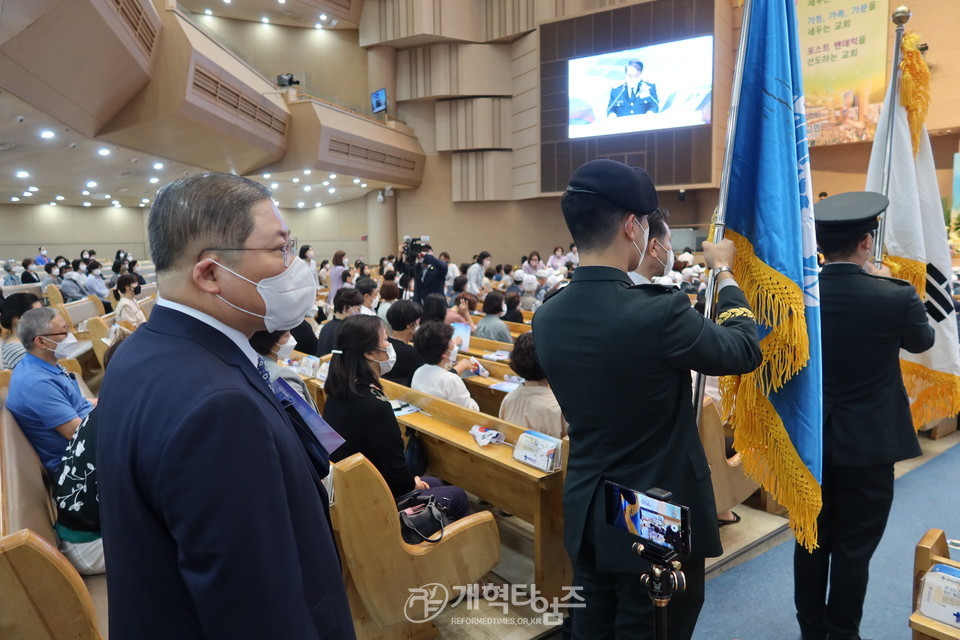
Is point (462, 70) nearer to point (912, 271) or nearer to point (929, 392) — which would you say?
point (912, 271)

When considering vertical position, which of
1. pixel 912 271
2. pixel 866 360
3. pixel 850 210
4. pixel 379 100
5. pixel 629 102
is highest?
pixel 379 100

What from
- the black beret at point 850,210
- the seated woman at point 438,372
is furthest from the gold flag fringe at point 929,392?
the seated woman at point 438,372

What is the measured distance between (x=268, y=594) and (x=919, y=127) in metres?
3.50

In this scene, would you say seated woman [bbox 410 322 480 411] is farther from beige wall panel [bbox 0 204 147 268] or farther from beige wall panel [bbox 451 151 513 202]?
beige wall panel [bbox 0 204 147 268]

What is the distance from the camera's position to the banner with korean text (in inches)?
456

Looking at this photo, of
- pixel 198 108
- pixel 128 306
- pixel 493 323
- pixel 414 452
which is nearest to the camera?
pixel 414 452

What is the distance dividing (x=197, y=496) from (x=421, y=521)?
5.22 feet

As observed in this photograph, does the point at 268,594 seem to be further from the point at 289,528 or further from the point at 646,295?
the point at 646,295

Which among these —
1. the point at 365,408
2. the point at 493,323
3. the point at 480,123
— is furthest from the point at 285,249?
the point at 480,123

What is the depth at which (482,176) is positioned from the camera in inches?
699

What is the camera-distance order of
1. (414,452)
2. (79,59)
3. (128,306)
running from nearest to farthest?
(414,452) < (128,306) < (79,59)

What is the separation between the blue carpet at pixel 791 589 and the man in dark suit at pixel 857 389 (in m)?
0.35

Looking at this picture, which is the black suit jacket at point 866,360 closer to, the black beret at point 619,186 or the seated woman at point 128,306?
the black beret at point 619,186

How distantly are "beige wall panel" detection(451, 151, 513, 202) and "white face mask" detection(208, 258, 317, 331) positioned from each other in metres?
16.8
